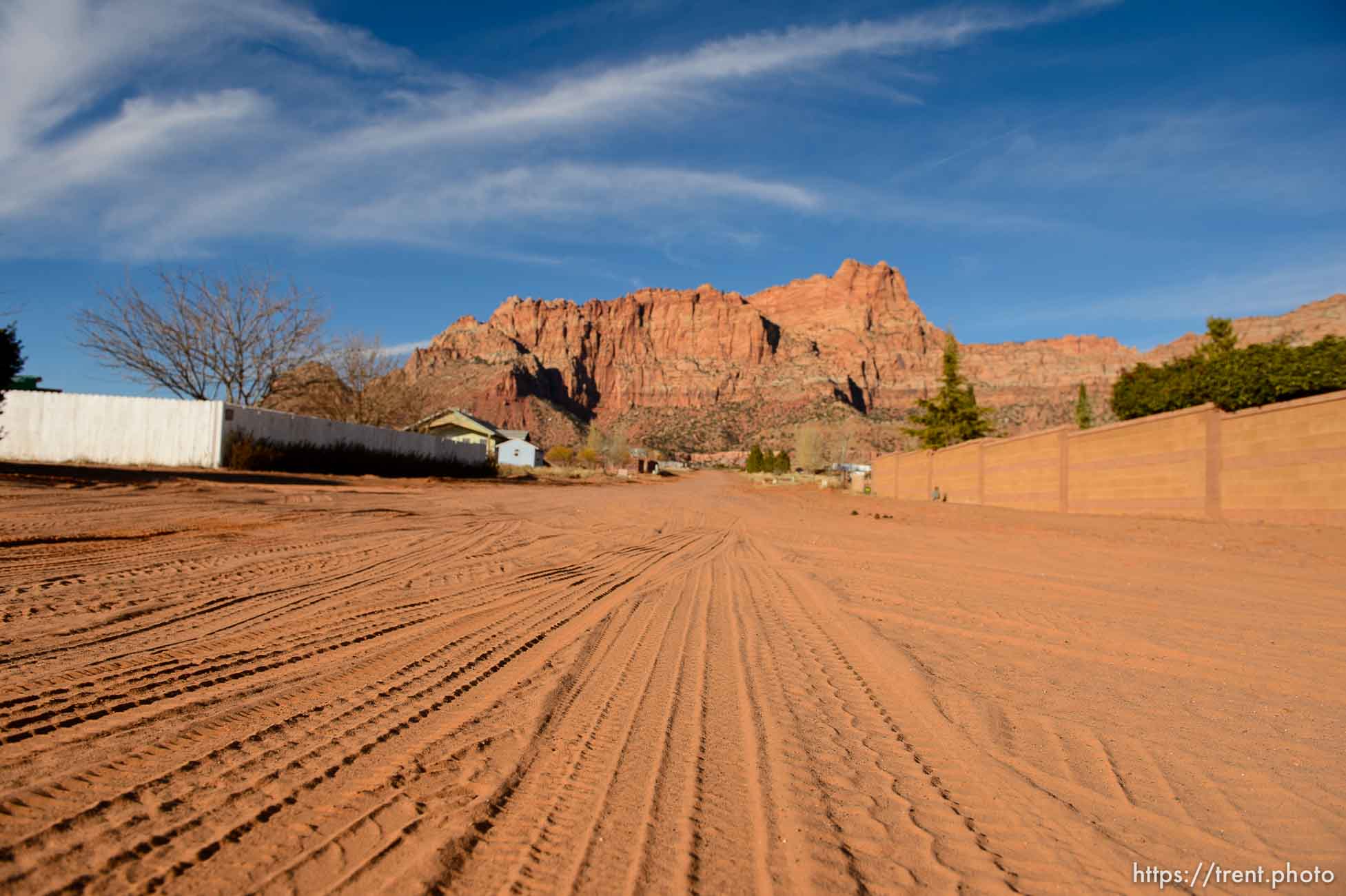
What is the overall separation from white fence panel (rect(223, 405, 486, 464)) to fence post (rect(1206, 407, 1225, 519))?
81.4ft

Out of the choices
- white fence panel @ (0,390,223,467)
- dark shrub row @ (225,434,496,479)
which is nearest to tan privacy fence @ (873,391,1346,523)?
dark shrub row @ (225,434,496,479)

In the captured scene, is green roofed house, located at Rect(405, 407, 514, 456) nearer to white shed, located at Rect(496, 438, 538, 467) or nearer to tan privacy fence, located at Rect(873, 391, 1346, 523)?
white shed, located at Rect(496, 438, 538, 467)

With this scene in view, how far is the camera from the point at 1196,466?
44.3 feet

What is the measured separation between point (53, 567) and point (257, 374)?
27021mm

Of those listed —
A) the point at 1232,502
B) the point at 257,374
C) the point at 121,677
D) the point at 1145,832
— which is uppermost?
the point at 257,374

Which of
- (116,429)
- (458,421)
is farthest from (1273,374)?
(458,421)

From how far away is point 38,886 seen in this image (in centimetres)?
170

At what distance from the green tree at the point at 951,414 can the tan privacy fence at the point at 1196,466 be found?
14.7m

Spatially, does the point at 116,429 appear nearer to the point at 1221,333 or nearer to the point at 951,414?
the point at 951,414

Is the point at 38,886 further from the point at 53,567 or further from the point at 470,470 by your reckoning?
the point at 470,470

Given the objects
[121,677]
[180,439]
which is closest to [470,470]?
[180,439]

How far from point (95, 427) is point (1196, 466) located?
29.0 metres

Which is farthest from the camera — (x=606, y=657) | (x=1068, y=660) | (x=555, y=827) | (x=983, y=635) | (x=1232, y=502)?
(x=1232, y=502)

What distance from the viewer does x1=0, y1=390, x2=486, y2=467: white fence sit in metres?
20.3
